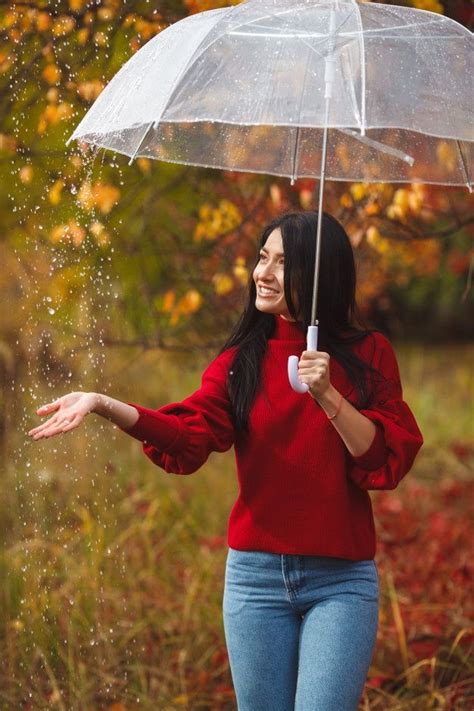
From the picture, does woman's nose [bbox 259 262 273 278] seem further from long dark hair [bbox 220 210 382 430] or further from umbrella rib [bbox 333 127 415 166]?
umbrella rib [bbox 333 127 415 166]

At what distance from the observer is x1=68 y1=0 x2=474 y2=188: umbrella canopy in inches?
122

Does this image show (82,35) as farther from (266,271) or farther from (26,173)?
(266,271)

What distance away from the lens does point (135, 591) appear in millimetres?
5832

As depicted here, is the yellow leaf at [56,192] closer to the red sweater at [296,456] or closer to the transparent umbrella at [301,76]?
the transparent umbrella at [301,76]

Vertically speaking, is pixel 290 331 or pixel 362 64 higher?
pixel 362 64

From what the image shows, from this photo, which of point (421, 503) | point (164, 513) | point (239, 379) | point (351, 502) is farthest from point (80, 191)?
point (421, 503)

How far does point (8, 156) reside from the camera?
15.6 ft

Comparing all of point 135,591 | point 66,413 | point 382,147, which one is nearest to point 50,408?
point 66,413

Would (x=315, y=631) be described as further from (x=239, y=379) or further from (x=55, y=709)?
(x=55, y=709)

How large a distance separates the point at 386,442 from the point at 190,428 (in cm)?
49

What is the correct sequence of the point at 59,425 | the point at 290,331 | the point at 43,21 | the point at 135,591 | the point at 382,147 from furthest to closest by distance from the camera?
the point at 135,591
the point at 43,21
the point at 382,147
the point at 290,331
the point at 59,425

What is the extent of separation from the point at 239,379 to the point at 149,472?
4.26 metres

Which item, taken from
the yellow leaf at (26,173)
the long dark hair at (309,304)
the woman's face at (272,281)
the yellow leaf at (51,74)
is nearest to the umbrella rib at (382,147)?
the long dark hair at (309,304)

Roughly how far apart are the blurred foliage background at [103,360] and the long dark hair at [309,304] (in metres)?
0.67
